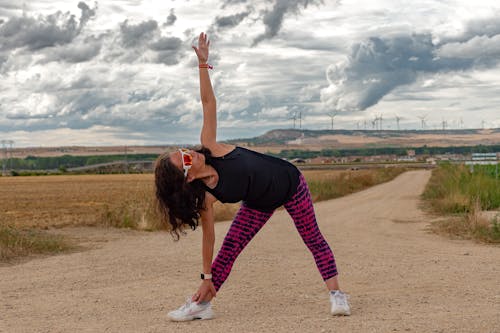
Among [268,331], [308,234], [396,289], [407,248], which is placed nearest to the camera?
[268,331]

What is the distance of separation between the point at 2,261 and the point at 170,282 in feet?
12.7

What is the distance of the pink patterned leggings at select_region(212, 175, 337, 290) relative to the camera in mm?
6266

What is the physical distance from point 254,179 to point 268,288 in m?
2.69

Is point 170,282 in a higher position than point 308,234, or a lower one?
lower

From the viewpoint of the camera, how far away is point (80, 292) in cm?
817

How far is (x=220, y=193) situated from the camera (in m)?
5.73

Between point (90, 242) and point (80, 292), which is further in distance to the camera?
point (90, 242)

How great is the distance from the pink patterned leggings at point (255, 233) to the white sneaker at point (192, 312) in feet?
0.70

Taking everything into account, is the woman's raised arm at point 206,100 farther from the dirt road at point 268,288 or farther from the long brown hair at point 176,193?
the dirt road at point 268,288

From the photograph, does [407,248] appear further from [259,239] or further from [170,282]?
[170,282]

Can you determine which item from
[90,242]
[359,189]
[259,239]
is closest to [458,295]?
[259,239]

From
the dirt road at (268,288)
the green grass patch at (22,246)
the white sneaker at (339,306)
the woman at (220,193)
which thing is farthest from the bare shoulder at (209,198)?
the green grass patch at (22,246)

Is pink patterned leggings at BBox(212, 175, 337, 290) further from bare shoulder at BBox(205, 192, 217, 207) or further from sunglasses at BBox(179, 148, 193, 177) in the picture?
sunglasses at BBox(179, 148, 193, 177)

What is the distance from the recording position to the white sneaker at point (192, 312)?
20.8 ft
